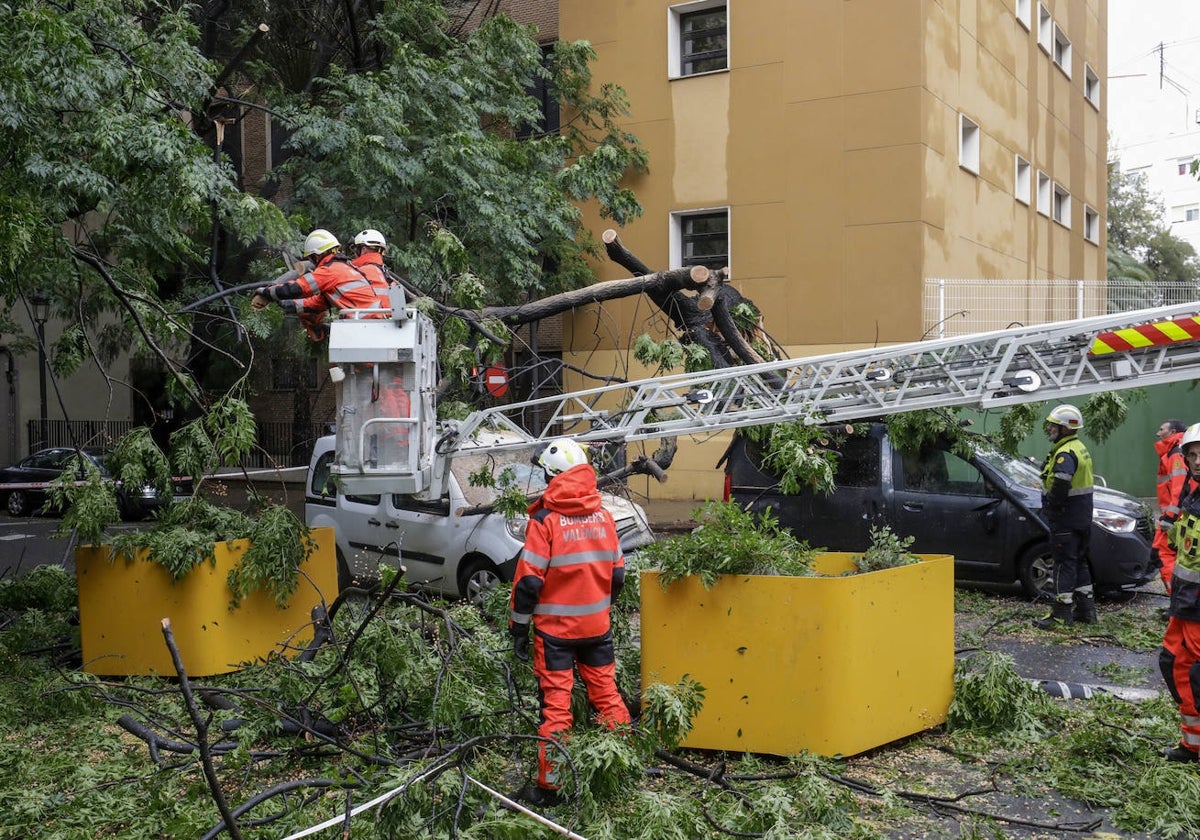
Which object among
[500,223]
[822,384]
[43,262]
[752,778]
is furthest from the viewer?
[500,223]

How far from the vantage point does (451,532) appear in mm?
9703

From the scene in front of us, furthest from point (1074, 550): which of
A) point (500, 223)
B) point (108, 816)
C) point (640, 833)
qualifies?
point (500, 223)

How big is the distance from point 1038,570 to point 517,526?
462 centimetres

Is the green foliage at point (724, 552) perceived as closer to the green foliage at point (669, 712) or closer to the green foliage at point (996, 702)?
the green foliage at point (669, 712)

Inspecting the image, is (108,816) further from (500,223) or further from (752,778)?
(500,223)

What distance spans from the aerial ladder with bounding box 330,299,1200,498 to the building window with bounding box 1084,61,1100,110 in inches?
862

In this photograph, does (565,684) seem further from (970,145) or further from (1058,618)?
(970,145)

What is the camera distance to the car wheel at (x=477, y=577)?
30.9 feet

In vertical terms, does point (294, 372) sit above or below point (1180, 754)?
above

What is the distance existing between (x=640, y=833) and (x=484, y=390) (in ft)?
16.2

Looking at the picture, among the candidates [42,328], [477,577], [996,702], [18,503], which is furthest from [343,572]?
[18,503]

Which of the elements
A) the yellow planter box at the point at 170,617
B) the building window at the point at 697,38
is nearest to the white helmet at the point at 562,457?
the yellow planter box at the point at 170,617

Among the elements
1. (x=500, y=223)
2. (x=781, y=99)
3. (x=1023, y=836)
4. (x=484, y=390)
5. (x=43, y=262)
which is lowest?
(x=1023, y=836)

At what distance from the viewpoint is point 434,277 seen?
1336 centimetres
